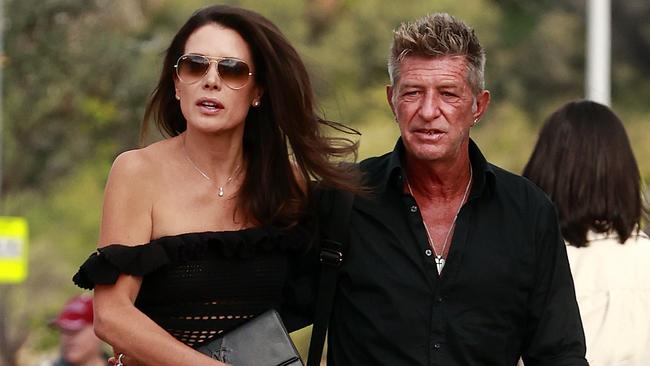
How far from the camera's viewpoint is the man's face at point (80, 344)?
9.01 m

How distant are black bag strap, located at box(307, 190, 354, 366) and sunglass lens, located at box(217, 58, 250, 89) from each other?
50 centimetres

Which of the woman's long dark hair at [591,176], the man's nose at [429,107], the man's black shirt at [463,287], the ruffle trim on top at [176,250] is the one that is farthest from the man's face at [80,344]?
the man's nose at [429,107]

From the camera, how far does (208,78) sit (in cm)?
481

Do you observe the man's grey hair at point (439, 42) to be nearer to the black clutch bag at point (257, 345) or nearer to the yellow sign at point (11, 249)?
the black clutch bag at point (257, 345)

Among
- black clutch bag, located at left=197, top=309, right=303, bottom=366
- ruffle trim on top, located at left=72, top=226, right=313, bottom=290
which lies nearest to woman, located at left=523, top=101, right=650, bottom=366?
ruffle trim on top, located at left=72, top=226, right=313, bottom=290

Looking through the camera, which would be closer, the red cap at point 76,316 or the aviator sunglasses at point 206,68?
the aviator sunglasses at point 206,68

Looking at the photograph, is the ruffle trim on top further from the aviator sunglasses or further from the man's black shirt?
the aviator sunglasses

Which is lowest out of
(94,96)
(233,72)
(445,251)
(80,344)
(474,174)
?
(80,344)

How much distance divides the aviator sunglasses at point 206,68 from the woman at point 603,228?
1.55 meters

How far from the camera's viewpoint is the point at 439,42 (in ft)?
16.4

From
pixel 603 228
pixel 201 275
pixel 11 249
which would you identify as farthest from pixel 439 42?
pixel 11 249

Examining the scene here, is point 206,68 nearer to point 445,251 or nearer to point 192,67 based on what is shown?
point 192,67

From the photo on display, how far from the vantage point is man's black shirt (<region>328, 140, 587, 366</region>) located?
4934 millimetres

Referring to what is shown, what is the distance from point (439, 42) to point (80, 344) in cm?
464
